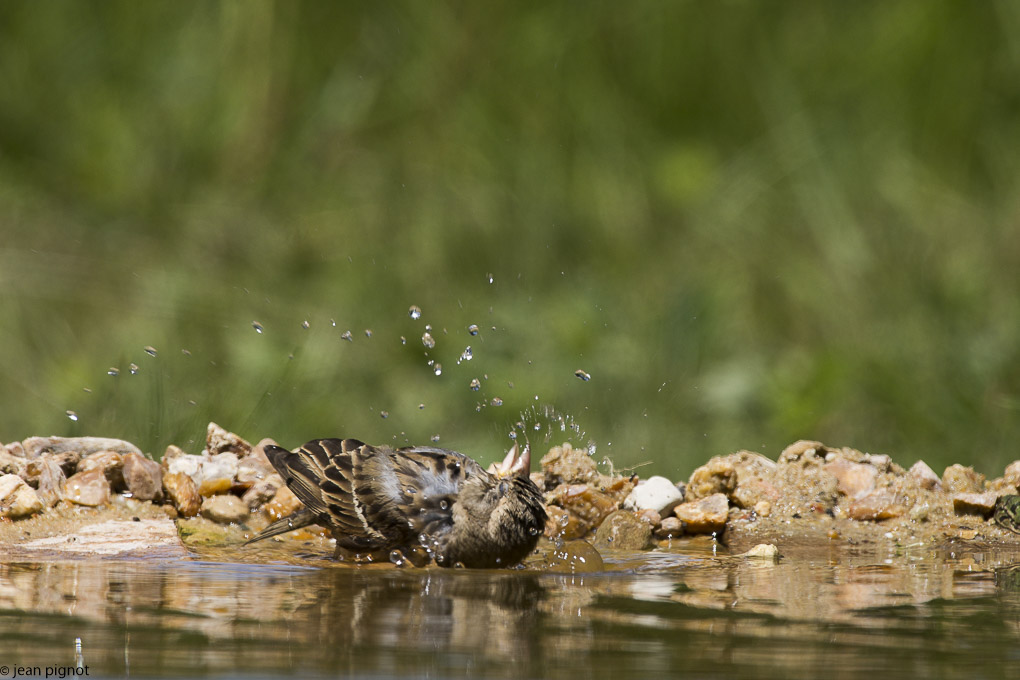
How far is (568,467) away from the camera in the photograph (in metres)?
4.88

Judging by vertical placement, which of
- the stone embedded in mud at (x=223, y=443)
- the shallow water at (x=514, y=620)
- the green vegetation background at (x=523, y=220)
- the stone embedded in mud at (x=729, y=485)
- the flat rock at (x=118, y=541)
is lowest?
the shallow water at (x=514, y=620)

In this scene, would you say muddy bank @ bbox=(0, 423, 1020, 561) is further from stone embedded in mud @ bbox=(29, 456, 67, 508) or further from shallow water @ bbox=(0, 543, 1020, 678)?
shallow water @ bbox=(0, 543, 1020, 678)

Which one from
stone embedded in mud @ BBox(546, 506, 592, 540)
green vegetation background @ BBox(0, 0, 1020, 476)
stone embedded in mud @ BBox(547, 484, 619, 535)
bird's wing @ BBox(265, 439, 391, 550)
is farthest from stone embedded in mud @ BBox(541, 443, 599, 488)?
bird's wing @ BBox(265, 439, 391, 550)

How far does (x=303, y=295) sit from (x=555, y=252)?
1.42 meters

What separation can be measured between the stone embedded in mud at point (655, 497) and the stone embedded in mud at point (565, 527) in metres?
0.21

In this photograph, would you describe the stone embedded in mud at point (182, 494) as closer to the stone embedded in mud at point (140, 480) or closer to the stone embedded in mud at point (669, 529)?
the stone embedded in mud at point (140, 480)

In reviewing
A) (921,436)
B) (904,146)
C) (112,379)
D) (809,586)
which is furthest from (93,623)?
(904,146)

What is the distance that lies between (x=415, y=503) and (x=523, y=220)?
10.1 ft

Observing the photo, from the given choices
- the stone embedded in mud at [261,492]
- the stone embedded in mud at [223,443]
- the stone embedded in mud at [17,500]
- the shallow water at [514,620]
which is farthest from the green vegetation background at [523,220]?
the shallow water at [514,620]

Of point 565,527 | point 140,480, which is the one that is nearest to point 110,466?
point 140,480

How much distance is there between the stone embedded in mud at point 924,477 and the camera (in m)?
4.85

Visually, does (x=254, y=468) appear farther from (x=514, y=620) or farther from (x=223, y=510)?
(x=514, y=620)

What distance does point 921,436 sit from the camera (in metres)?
5.96

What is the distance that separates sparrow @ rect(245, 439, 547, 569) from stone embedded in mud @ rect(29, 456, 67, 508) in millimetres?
689
